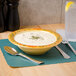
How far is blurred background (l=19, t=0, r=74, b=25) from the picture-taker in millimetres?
1604

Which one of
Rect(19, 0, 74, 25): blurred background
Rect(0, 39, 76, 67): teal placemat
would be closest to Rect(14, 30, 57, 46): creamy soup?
Rect(0, 39, 76, 67): teal placemat

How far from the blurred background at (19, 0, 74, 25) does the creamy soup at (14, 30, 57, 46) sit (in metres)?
0.35

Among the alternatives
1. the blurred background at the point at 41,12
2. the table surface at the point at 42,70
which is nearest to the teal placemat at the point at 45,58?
the table surface at the point at 42,70

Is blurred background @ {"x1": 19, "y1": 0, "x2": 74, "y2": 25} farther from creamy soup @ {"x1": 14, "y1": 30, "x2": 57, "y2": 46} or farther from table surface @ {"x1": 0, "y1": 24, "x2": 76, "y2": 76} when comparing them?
table surface @ {"x1": 0, "y1": 24, "x2": 76, "y2": 76}

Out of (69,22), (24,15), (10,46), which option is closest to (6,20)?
(24,15)

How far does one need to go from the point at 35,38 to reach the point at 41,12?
51 cm

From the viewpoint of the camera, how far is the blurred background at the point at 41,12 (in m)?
1.60

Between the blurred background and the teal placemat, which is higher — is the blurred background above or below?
above

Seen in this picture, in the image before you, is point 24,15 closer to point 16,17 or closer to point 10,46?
point 16,17

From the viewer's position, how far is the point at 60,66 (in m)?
1.06

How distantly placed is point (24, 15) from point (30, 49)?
57 cm

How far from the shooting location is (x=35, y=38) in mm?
1194

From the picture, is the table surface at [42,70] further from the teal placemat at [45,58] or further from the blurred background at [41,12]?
the blurred background at [41,12]

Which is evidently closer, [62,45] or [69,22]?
[62,45]
